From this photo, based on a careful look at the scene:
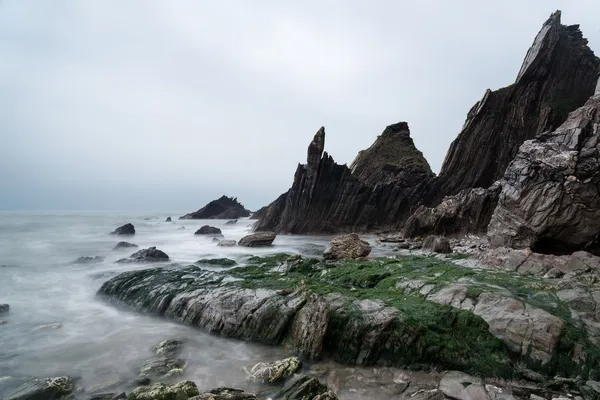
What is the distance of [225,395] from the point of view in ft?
18.3

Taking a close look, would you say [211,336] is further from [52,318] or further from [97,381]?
[52,318]

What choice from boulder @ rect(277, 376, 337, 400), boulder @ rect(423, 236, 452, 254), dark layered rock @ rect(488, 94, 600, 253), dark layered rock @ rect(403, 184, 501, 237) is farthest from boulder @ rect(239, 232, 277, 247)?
boulder @ rect(277, 376, 337, 400)

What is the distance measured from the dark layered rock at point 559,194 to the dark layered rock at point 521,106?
69.2 feet

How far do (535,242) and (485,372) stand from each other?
11452 millimetres

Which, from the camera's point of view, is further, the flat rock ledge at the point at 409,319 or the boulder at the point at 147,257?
the boulder at the point at 147,257

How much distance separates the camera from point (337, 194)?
1667 inches

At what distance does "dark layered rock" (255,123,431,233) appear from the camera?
3962 centimetres

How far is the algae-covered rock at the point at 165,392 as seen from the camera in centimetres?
574

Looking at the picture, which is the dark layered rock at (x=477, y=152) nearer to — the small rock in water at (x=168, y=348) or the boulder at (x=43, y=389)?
the small rock in water at (x=168, y=348)

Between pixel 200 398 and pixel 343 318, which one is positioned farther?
pixel 343 318

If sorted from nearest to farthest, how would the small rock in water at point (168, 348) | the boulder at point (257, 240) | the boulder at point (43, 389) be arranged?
the boulder at point (43, 389) → the small rock in water at point (168, 348) → the boulder at point (257, 240)

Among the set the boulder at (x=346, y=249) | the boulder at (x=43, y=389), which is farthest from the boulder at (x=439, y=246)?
the boulder at (x=43, y=389)

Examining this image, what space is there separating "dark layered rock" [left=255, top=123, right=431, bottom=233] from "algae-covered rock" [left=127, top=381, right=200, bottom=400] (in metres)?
34.8

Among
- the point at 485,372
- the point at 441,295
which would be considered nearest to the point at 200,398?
the point at 485,372
